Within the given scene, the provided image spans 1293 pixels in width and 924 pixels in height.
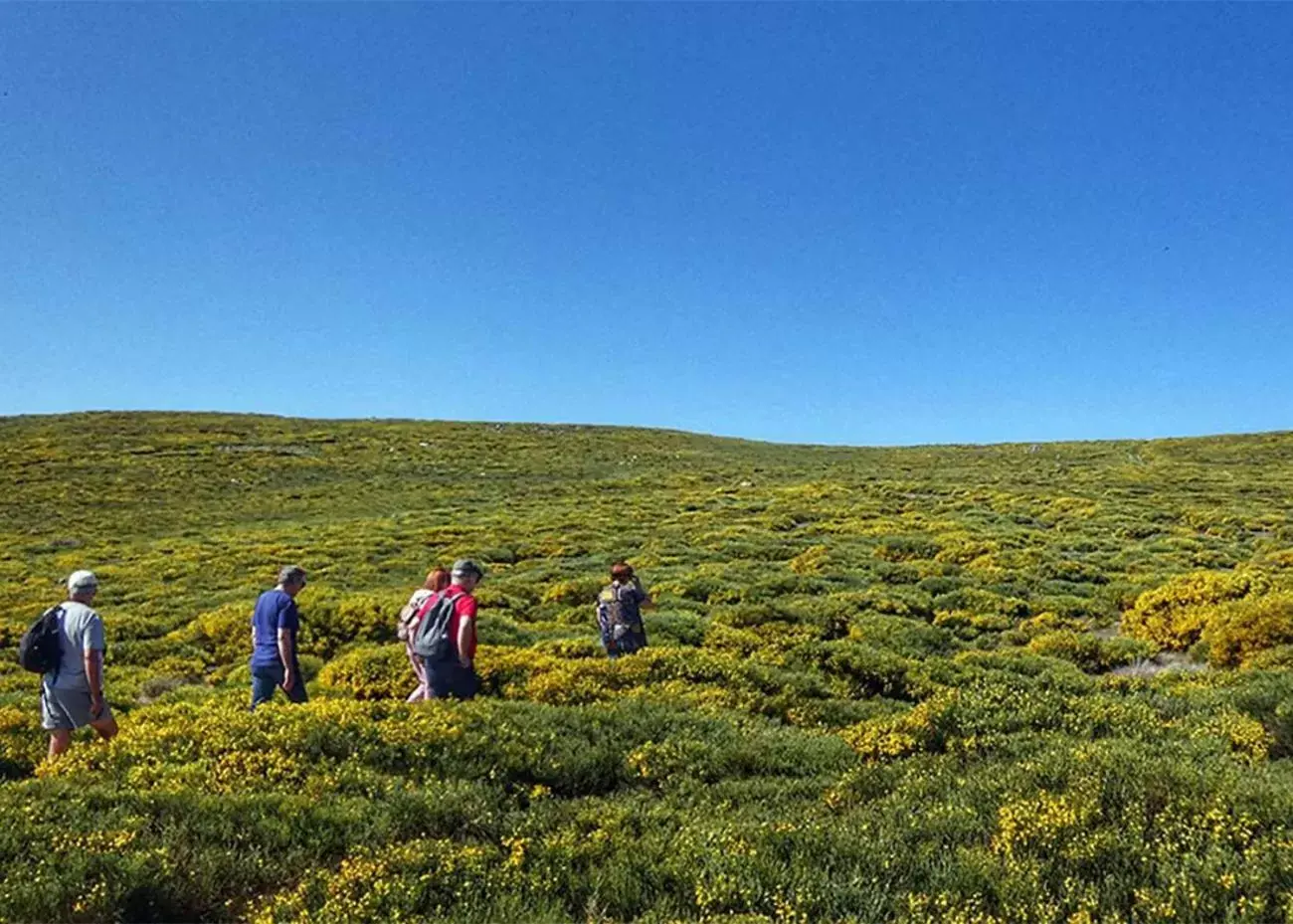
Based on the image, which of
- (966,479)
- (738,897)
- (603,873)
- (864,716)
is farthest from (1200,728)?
(966,479)

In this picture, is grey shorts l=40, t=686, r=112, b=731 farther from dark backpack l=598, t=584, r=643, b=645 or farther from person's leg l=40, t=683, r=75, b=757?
dark backpack l=598, t=584, r=643, b=645

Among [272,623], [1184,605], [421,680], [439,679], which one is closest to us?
[439,679]

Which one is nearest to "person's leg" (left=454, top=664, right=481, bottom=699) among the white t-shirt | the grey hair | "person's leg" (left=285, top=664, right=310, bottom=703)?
"person's leg" (left=285, top=664, right=310, bottom=703)

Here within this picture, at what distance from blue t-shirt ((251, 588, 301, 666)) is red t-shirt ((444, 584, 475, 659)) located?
193cm

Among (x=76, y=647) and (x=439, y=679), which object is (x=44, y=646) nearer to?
(x=76, y=647)

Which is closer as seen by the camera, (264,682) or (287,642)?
(287,642)

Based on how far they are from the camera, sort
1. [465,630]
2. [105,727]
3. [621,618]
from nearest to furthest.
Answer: [105,727] < [465,630] < [621,618]

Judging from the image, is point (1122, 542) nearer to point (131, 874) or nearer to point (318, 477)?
point (131, 874)

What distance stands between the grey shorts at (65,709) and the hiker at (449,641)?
324cm

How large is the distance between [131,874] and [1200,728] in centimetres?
954

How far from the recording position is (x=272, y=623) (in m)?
9.37

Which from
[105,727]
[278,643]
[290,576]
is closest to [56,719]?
[105,727]

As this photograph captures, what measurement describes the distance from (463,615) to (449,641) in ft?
1.80

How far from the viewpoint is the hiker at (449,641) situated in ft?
29.6
